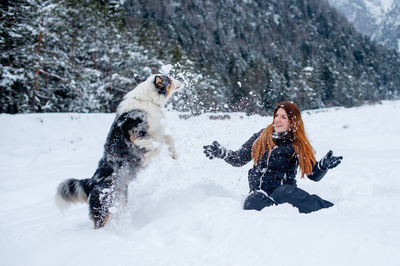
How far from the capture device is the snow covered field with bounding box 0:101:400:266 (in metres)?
1.78

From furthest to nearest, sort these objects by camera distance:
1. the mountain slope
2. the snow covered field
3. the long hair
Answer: the mountain slope < the long hair < the snow covered field

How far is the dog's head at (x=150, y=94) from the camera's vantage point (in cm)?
389

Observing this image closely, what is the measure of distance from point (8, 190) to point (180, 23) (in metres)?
84.5

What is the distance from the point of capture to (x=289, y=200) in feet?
9.30

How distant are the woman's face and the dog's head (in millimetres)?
1727

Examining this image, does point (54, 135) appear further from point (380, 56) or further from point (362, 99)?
point (380, 56)

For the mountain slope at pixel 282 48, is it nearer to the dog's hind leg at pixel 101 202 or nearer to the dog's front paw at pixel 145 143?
the dog's front paw at pixel 145 143

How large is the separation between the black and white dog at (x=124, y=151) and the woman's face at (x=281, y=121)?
160 centimetres

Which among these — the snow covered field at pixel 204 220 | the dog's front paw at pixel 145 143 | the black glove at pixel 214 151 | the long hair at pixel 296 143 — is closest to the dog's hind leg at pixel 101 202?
the snow covered field at pixel 204 220

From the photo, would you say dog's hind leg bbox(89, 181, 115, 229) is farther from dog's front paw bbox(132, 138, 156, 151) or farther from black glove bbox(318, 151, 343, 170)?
black glove bbox(318, 151, 343, 170)

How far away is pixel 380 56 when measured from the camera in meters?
107

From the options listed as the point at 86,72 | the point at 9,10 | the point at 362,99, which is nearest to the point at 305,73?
the point at 362,99

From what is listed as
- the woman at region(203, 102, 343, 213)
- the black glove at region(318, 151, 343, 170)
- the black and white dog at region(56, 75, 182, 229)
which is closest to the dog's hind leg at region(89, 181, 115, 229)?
the black and white dog at region(56, 75, 182, 229)

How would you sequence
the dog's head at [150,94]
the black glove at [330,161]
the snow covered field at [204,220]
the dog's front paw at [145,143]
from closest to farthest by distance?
the snow covered field at [204,220], the black glove at [330,161], the dog's front paw at [145,143], the dog's head at [150,94]
